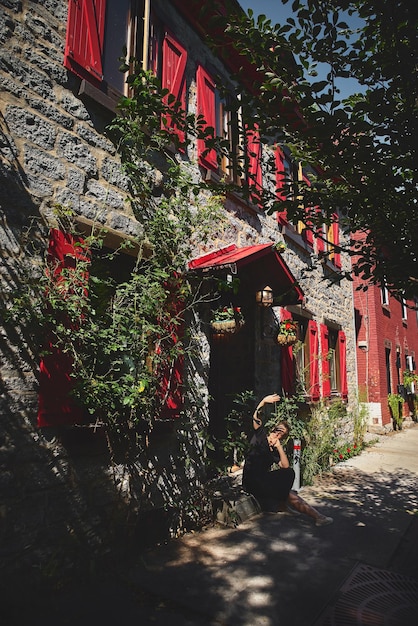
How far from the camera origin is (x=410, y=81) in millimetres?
2793

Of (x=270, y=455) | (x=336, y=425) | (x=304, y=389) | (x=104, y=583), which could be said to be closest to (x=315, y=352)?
(x=304, y=389)

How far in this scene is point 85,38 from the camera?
11.9 feet

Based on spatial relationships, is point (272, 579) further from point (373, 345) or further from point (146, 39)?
point (373, 345)

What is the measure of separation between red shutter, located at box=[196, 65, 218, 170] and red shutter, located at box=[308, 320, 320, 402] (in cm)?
364

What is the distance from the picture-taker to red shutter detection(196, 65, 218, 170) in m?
5.09

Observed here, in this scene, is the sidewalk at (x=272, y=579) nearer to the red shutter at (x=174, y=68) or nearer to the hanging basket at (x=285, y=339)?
the hanging basket at (x=285, y=339)

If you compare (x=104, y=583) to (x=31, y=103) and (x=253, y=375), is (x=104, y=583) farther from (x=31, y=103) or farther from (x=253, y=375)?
(x=31, y=103)

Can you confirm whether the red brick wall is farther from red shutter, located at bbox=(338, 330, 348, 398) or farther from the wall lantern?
the wall lantern

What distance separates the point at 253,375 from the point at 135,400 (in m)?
2.72

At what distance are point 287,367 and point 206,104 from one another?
3909 millimetres

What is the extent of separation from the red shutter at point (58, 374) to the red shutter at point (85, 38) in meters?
1.53

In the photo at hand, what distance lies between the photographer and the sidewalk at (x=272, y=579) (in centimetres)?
257

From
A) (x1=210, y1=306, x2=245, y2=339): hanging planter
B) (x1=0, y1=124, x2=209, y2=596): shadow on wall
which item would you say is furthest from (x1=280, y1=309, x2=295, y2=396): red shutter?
(x1=0, y1=124, x2=209, y2=596): shadow on wall

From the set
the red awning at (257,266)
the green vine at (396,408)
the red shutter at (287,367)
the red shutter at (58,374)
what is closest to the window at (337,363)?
the red shutter at (287,367)
